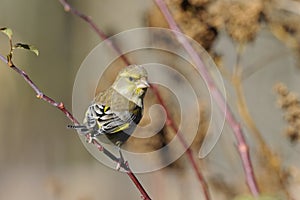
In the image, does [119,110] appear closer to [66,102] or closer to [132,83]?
[132,83]

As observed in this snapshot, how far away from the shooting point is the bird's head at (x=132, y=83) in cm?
63

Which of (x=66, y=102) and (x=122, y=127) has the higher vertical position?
(x=122, y=127)

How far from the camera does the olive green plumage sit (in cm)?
62

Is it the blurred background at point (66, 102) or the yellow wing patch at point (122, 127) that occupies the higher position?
the yellow wing patch at point (122, 127)

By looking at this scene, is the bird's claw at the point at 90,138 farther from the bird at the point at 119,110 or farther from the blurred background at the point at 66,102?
the blurred background at the point at 66,102

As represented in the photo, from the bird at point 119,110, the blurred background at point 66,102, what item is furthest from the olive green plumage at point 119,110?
the blurred background at point 66,102

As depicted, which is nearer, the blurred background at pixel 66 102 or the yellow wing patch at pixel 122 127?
the yellow wing patch at pixel 122 127

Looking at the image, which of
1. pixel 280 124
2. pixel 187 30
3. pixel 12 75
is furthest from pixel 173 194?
pixel 187 30

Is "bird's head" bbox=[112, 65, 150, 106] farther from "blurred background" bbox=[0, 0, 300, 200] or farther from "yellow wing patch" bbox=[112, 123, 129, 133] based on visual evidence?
"blurred background" bbox=[0, 0, 300, 200]

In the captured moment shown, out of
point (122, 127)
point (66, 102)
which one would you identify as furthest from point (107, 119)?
point (66, 102)

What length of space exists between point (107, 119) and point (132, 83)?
44 millimetres

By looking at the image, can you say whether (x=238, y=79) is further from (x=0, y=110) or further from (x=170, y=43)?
(x=0, y=110)

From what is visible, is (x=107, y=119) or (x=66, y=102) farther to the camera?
(x=66, y=102)

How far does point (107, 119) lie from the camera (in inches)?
25.1
